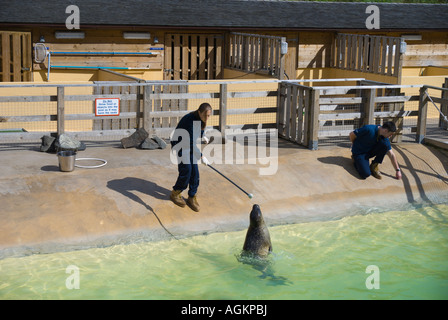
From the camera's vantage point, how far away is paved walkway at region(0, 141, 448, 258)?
10.4 m

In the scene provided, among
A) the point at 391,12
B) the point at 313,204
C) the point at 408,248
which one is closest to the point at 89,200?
the point at 313,204

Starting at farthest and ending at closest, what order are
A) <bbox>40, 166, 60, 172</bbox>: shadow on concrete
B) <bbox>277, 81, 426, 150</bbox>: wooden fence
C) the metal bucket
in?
<bbox>277, 81, 426, 150</bbox>: wooden fence
<bbox>40, 166, 60, 172</bbox>: shadow on concrete
the metal bucket

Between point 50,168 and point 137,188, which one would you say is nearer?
point 137,188

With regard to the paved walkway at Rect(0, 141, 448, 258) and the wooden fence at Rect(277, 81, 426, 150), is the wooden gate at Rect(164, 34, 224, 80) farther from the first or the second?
the paved walkway at Rect(0, 141, 448, 258)

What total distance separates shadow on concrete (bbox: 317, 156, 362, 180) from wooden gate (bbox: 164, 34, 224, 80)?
9434 millimetres

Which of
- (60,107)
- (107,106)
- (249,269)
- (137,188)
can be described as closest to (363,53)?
(107,106)

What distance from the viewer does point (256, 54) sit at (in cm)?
2048

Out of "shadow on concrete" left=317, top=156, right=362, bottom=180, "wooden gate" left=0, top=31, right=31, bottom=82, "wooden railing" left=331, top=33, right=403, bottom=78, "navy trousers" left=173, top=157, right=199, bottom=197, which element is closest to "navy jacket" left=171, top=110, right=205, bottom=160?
"navy trousers" left=173, top=157, right=199, bottom=197

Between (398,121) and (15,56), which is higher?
(15,56)

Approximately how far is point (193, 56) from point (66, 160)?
36.6 feet

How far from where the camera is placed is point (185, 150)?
35.7 feet

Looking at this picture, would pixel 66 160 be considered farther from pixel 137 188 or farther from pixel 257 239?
pixel 257 239

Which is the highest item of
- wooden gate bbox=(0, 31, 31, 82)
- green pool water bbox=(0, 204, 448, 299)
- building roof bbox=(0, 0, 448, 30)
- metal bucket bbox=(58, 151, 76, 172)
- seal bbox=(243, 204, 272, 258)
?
building roof bbox=(0, 0, 448, 30)

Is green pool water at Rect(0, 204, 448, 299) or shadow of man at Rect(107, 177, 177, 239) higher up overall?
shadow of man at Rect(107, 177, 177, 239)
